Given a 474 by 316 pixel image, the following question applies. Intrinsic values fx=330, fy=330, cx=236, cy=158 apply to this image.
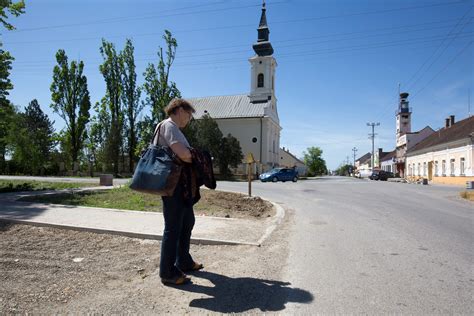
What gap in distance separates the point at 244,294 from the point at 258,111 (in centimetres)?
5421

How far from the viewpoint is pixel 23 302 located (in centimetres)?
315

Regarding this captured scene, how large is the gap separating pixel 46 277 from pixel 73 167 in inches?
1690

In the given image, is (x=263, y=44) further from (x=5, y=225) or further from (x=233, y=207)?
(x=5, y=225)

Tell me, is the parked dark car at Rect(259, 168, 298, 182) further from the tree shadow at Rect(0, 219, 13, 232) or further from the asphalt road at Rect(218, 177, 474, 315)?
the tree shadow at Rect(0, 219, 13, 232)

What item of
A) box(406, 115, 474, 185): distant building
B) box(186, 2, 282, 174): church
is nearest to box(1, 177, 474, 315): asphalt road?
box(406, 115, 474, 185): distant building

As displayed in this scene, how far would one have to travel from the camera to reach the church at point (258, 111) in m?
56.1

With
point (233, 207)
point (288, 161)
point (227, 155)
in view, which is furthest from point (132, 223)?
point (288, 161)

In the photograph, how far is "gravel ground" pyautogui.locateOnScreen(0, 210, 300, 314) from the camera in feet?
10.2

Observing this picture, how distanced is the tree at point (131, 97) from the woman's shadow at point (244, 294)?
139 feet

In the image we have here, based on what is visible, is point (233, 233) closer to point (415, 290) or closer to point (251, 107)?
point (415, 290)

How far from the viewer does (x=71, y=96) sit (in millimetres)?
41906

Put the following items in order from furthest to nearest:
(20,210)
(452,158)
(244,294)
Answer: (452,158) < (20,210) < (244,294)

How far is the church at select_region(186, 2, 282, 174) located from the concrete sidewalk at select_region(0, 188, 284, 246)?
45643mm

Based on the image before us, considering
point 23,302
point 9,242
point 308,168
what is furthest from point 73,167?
point 308,168
